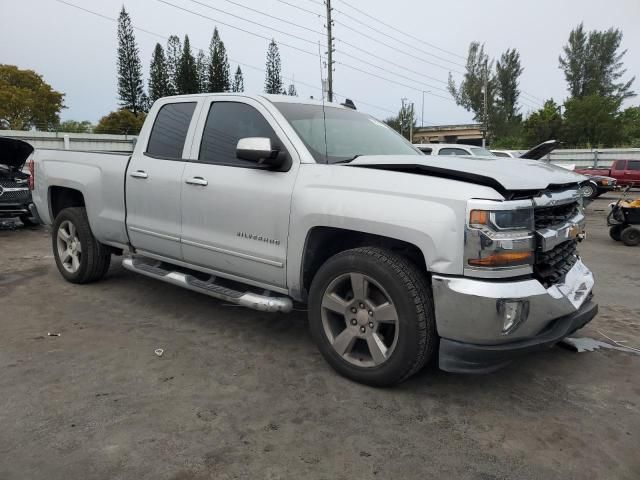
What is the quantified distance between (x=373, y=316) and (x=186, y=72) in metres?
69.6

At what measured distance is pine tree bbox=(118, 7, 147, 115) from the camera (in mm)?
60594

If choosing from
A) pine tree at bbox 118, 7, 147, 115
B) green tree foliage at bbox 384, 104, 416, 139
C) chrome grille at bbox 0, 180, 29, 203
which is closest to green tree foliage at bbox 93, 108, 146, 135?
pine tree at bbox 118, 7, 147, 115

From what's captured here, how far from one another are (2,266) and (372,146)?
5.31 m

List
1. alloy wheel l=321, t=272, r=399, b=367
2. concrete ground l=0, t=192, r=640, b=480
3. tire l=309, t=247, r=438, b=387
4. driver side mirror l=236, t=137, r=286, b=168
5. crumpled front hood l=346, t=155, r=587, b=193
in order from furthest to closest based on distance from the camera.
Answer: driver side mirror l=236, t=137, r=286, b=168, alloy wheel l=321, t=272, r=399, b=367, tire l=309, t=247, r=438, b=387, crumpled front hood l=346, t=155, r=587, b=193, concrete ground l=0, t=192, r=640, b=480

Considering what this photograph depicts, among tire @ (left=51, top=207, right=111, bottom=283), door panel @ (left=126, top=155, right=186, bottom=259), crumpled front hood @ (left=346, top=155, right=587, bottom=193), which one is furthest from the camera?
tire @ (left=51, top=207, right=111, bottom=283)

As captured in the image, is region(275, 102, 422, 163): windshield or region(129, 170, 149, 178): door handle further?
region(129, 170, 149, 178): door handle

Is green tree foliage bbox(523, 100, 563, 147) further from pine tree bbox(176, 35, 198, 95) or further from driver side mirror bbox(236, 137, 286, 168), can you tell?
driver side mirror bbox(236, 137, 286, 168)

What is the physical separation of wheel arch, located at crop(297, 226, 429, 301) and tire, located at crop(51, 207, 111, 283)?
2.80 m

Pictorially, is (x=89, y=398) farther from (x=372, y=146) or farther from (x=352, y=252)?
A: (x=372, y=146)

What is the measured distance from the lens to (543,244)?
278 cm

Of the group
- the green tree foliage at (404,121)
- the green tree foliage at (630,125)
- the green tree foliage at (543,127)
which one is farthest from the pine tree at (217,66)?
the green tree foliage at (630,125)

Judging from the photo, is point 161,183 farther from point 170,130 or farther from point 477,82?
point 477,82

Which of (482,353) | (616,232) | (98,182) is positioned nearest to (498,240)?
(482,353)

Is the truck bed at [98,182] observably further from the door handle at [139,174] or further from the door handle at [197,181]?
the door handle at [197,181]
